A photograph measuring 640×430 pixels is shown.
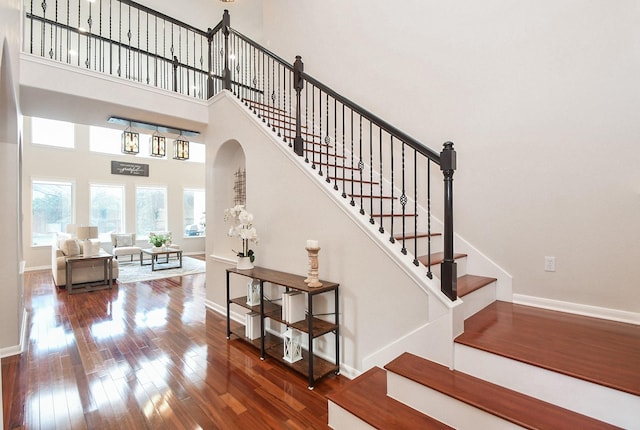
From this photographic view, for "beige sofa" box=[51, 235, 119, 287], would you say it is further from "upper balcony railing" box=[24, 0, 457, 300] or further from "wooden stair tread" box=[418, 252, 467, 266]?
"wooden stair tread" box=[418, 252, 467, 266]

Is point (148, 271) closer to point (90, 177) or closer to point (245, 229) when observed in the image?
point (90, 177)

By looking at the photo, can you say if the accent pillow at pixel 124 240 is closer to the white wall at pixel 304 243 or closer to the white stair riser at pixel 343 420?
the white wall at pixel 304 243

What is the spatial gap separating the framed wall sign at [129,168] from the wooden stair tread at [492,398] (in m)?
10.0

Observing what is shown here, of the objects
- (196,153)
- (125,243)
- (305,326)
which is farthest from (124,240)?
(305,326)

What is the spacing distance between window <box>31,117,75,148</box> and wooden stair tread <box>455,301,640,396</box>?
10.1 m

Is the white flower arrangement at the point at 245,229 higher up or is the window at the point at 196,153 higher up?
the window at the point at 196,153

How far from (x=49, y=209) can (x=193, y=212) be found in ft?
12.8

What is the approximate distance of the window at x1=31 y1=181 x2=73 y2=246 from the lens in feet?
25.5

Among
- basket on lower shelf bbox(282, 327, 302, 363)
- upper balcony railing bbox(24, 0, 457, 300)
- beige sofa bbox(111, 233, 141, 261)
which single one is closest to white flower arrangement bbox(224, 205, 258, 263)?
upper balcony railing bbox(24, 0, 457, 300)

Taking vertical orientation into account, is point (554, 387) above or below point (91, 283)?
above

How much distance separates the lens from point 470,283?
8.19 feet

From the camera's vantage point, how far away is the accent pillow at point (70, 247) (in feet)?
18.6

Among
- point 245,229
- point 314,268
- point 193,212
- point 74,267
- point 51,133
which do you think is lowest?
point 74,267

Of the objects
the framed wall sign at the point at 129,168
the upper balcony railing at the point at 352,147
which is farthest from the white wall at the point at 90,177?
the upper balcony railing at the point at 352,147
